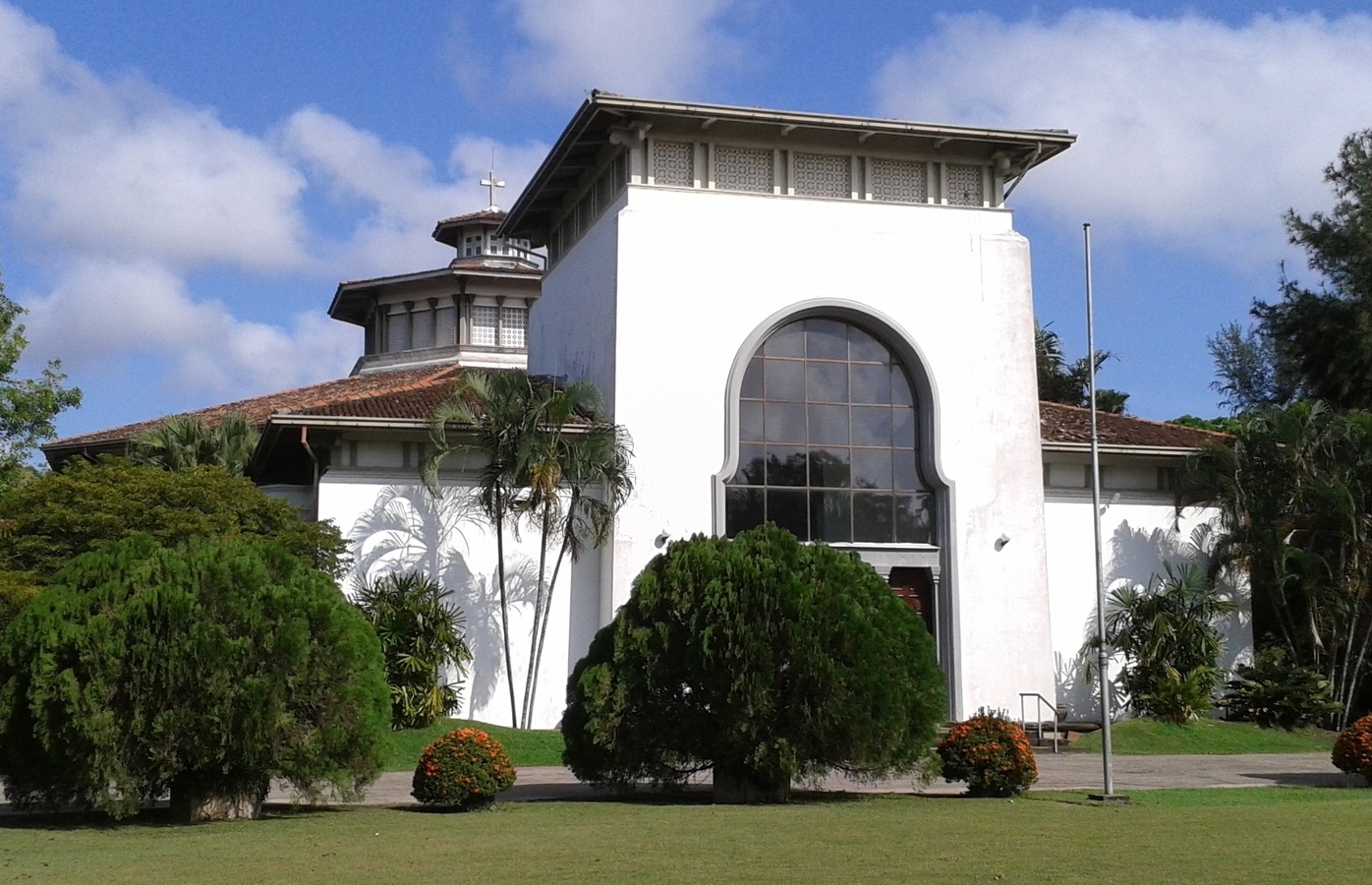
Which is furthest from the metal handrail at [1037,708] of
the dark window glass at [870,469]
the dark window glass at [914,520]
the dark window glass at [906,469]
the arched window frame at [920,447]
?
the dark window glass at [870,469]

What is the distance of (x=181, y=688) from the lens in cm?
1470

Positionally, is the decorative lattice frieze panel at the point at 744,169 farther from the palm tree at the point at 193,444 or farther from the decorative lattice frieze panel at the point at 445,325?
the decorative lattice frieze panel at the point at 445,325

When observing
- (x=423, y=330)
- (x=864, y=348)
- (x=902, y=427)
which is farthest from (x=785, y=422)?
(x=423, y=330)

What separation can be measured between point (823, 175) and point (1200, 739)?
38.9ft

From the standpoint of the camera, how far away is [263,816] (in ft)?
52.0

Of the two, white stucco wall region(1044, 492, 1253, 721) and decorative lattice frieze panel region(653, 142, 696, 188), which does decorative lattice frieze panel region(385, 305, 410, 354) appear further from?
white stucco wall region(1044, 492, 1253, 721)

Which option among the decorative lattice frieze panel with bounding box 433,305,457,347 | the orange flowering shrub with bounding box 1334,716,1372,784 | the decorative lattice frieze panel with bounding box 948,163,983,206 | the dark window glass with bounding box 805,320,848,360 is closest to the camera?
the orange flowering shrub with bounding box 1334,716,1372,784

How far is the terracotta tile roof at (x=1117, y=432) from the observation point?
2923 cm

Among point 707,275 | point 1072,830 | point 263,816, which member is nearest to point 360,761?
point 263,816

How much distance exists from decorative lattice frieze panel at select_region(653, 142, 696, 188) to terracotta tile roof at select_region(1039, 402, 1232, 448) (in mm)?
8387

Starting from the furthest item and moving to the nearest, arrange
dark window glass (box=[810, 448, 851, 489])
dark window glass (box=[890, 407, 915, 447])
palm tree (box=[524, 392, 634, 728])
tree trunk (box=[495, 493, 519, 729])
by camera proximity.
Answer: dark window glass (box=[890, 407, 915, 447]), dark window glass (box=[810, 448, 851, 489]), tree trunk (box=[495, 493, 519, 729]), palm tree (box=[524, 392, 634, 728])

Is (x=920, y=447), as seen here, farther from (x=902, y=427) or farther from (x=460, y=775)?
(x=460, y=775)

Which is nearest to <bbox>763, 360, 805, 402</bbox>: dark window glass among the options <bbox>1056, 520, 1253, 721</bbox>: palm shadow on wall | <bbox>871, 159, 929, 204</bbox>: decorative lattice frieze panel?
<bbox>871, 159, 929, 204</bbox>: decorative lattice frieze panel

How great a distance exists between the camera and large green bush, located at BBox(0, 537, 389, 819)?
14.5 metres
